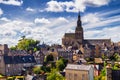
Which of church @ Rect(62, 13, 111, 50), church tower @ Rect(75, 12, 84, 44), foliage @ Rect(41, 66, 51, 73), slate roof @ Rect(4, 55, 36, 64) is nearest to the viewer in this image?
foliage @ Rect(41, 66, 51, 73)

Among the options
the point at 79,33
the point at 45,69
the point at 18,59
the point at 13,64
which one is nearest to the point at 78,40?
the point at 79,33

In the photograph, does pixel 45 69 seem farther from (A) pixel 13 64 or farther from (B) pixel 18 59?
(B) pixel 18 59

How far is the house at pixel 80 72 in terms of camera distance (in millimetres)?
51059

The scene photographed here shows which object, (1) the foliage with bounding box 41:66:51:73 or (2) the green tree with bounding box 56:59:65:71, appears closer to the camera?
(1) the foliage with bounding box 41:66:51:73

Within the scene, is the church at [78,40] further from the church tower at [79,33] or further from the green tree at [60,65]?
the green tree at [60,65]

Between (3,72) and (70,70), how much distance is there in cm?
1694

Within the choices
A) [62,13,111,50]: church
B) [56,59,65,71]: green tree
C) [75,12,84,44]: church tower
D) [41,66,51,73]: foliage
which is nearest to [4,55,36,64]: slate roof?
[41,66,51,73]: foliage

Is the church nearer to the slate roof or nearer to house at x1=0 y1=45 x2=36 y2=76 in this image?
the slate roof

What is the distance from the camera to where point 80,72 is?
171 feet

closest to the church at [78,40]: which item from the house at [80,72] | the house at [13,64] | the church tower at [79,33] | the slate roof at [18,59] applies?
the church tower at [79,33]

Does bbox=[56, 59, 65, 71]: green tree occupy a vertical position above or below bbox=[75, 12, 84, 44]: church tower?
below

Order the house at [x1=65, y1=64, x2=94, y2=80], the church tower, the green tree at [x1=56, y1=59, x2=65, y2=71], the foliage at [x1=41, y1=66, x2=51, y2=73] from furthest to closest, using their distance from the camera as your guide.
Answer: the church tower, the green tree at [x1=56, y1=59, x2=65, y2=71], the foliage at [x1=41, y1=66, x2=51, y2=73], the house at [x1=65, y1=64, x2=94, y2=80]

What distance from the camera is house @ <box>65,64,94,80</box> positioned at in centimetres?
5106

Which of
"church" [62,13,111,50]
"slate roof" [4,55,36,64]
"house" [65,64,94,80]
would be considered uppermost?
"church" [62,13,111,50]
